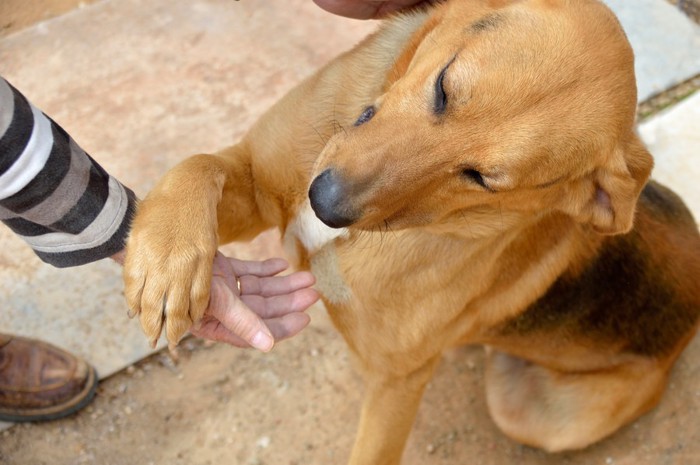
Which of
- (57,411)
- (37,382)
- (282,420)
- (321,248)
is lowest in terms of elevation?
(282,420)

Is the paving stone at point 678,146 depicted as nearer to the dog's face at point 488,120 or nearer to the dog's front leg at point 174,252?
the dog's face at point 488,120

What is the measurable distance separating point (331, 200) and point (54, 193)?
3.37ft

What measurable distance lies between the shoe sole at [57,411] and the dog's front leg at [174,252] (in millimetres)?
1474

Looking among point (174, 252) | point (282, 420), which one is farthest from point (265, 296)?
point (282, 420)

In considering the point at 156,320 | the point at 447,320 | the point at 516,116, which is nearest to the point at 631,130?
the point at 516,116

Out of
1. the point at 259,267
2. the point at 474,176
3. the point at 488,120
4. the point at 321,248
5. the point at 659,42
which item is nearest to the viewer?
the point at 488,120

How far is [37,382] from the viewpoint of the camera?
3502mm

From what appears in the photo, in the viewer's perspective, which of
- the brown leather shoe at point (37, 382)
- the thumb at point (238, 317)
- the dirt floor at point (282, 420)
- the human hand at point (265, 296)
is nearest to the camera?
the thumb at point (238, 317)

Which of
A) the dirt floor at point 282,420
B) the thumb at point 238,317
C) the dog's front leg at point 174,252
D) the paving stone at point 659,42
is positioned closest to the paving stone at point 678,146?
the paving stone at point 659,42

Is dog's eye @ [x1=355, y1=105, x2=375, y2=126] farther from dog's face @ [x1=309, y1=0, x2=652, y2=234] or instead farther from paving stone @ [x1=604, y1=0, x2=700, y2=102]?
paving stone @ [x1=604, y1=0, x2=700, y2=102]

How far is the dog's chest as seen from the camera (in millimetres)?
2815

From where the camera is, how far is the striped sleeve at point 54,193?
237 centimetres

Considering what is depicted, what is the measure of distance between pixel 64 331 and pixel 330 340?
139 centimetres

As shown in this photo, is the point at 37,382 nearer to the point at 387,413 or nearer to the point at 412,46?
the point at 387,413
